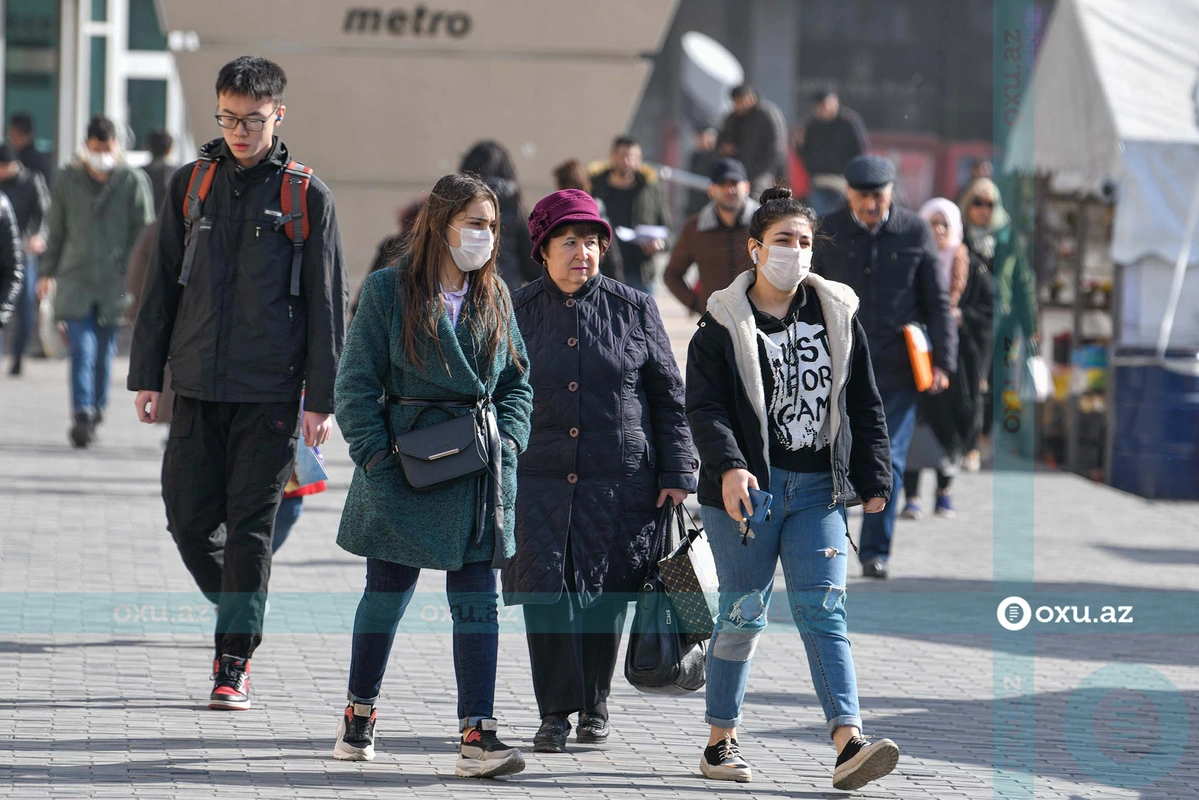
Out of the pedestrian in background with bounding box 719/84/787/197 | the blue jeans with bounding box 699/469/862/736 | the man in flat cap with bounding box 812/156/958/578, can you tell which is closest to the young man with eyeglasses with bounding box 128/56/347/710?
the blue jeans with bounding box 699/469/862/736

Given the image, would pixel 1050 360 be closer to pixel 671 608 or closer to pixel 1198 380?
pixel 1198 380

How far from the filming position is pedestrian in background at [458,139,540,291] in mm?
9383

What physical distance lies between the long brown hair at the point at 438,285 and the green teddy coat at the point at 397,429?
0.09 feet

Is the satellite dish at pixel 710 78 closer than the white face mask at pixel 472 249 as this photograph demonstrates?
No

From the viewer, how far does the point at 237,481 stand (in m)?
6.07

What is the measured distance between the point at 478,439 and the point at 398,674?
1.76 metres

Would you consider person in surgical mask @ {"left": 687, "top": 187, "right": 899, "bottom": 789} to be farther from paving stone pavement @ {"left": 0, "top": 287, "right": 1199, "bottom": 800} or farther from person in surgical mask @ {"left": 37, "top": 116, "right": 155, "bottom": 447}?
person in surgical mask @ {"left": 37, "top": 116, "right": 155, "bottom": 447}

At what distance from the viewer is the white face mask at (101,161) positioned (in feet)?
40.3

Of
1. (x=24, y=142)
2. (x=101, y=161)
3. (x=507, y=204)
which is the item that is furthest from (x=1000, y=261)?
(x=24, y=142)

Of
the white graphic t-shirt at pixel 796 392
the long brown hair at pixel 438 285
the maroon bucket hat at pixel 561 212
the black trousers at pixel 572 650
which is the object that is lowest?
the black trousers at pixel 572 650

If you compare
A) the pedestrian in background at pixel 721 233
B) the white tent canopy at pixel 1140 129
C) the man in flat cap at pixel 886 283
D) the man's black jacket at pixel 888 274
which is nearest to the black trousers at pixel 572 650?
the man in flat cap at pixel 886 283

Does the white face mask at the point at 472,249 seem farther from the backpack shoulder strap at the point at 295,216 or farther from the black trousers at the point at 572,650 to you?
the black trousers at the point at 572,650

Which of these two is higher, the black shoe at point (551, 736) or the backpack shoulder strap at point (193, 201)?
the backpack shoulder strap at point (193, 201)

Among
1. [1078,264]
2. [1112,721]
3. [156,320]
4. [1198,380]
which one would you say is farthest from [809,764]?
[1078,264]
